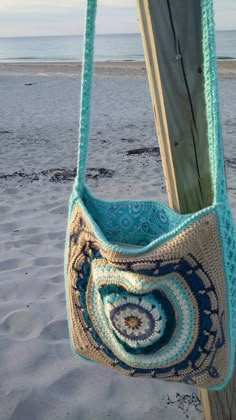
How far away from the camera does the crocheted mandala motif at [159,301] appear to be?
119 cm

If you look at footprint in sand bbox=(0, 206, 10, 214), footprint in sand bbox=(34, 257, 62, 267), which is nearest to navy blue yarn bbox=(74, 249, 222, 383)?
footprint in sand bbox=(34, 257, 62, 267)

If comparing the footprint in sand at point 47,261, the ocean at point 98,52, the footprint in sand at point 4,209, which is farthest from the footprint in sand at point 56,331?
the ocean at point 98,52

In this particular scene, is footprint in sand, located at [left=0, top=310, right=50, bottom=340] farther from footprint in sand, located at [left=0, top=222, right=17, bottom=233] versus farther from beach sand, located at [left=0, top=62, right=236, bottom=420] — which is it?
footprint in sand, located at [left=0, top=222, right=17, bottom=233]

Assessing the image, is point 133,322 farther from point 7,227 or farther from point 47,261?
point 7,227

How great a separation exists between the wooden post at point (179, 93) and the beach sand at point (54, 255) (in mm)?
1218

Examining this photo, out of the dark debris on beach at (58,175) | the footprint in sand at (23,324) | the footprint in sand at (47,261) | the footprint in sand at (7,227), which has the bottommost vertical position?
the dark debris on beach at (58,175)

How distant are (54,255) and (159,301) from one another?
2556mm

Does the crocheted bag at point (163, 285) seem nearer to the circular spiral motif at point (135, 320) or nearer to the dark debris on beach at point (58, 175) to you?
the circular spiral motif at point (135, 320)

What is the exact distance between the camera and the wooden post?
3.79 ft

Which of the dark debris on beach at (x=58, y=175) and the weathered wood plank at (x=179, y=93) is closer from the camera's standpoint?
the weathered wood plank at (x=179, y=93)

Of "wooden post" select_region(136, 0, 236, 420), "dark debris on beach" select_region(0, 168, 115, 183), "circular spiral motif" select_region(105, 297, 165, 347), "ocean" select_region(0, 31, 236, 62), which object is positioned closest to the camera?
"wooden post" select_region(136, 0, 236, 420)

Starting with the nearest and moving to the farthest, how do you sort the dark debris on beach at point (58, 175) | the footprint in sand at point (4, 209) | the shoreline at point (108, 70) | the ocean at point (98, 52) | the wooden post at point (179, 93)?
the wooden post at point (179, 93) → the footprint in sand at point (4, 209) → the dark debris on beach at point (58, 175) → the shoreline at point (108, 70) → the ocean at point (98, 52)

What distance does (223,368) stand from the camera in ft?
4.30

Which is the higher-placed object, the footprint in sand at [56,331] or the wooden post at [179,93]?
the wooden post at [179,93]
